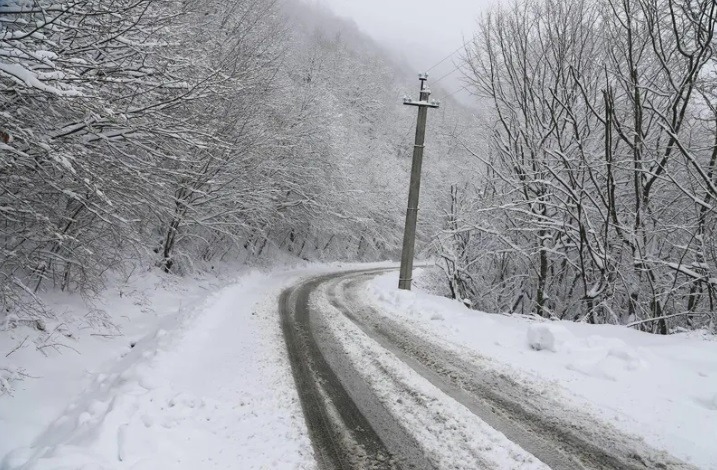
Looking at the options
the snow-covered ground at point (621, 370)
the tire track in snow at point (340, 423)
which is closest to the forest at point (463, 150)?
the snow-covered ground at point (621, 370)

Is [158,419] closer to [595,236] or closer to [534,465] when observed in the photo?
[534,465]

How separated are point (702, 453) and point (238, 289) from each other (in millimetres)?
13296

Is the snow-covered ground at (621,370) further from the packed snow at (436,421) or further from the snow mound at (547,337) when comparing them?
the packed snow at (436,421)

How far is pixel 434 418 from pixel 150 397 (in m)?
2.96

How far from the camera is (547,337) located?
651 centimetres

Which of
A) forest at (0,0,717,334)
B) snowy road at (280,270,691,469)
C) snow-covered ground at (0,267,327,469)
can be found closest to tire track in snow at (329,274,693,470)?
snowy road at (280,270,691,469)

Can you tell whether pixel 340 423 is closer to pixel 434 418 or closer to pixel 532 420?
pixel 434 418

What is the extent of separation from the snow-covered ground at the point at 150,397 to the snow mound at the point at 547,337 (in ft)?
12.8

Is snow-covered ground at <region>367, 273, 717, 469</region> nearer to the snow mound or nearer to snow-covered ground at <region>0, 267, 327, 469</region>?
the snow mound

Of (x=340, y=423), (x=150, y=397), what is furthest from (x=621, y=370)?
(x=150, y=397)

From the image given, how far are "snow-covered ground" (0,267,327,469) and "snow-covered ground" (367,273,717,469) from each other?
3.02 meters

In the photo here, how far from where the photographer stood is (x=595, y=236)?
836 cm

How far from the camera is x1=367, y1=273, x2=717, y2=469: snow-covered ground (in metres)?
3.88

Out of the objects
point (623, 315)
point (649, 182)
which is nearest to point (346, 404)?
point (649, 182)
